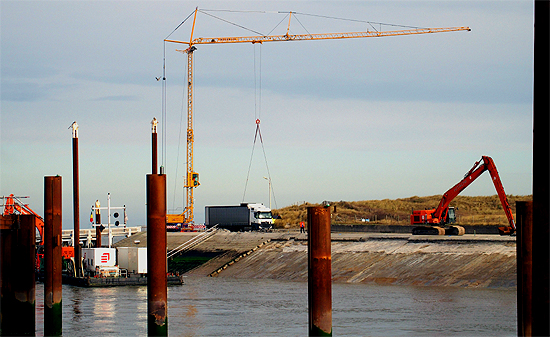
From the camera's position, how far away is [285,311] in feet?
128

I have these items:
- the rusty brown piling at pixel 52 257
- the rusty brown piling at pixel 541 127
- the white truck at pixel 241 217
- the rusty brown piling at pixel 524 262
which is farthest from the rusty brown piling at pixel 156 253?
the white truck at pixel 241 217

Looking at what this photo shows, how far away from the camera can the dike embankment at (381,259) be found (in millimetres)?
51125

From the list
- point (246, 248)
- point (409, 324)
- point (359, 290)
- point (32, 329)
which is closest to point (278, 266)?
point (246, 248)

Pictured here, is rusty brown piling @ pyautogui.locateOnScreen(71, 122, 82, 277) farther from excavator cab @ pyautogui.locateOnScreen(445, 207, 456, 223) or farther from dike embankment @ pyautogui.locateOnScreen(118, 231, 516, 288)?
excavator cab @ pyautogui.locateOnScreen(445, 207, 456, 223)

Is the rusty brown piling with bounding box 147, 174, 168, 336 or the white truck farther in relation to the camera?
the white truck

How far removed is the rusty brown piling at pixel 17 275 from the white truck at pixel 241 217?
64472 millimetres

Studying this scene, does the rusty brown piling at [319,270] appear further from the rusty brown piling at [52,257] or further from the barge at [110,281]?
the barge at [110,281]

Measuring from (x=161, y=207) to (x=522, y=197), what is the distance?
407 feet

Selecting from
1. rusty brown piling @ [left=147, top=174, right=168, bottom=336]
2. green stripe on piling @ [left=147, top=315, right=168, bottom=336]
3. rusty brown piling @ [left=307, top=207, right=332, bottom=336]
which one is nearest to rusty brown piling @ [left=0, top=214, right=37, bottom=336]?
green stripe on piling @ [left=147, top=315, right=168, bottom=336]

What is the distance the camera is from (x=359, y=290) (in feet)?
160

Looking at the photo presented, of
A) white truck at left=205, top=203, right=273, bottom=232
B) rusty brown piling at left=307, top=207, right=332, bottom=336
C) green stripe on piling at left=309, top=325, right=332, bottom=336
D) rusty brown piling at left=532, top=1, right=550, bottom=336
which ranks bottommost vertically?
white truck at left=205, top=203, right=273, bottom=232

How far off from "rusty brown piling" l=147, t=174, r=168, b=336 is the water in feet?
33.0

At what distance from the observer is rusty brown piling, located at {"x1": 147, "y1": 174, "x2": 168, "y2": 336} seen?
21578 millimetres

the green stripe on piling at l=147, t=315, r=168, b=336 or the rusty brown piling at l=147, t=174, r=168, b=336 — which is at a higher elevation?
the rusty brown piling at l=147, t=174, r=168, b=336
